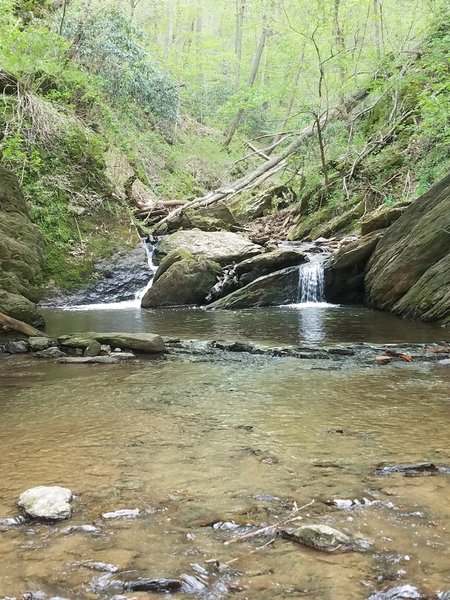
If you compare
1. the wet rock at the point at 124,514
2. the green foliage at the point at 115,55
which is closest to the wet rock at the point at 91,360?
the wet rock at the point at 124,514

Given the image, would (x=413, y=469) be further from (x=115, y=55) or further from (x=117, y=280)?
(x=115, y=55)

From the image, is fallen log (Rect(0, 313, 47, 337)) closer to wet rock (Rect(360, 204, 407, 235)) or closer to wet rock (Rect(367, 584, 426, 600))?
wet rock (Rect(367, 584, 426, 600))

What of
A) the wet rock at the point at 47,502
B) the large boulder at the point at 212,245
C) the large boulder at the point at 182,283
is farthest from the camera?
the large boulder at the point at 212,245

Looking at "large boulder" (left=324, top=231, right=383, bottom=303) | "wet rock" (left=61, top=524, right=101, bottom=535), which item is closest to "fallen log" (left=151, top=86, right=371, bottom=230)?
"large boulder" (left=324, top=231, right=383, bottom=303)

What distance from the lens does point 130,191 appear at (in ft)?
55.4

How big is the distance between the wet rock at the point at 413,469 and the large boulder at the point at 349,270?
9.16 m

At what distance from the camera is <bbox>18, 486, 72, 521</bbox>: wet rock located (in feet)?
7.61

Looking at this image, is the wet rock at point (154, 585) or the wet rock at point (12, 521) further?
the wet rock at point (12, 521)

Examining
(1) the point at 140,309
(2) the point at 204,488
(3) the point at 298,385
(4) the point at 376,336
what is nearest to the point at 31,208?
(1) the point at 140,309

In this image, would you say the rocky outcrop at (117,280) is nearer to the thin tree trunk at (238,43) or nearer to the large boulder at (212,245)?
the large boulder at (212,245)

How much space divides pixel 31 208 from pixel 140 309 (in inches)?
158

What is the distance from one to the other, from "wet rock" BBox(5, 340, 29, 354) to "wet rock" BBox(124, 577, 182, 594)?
5301 millimetres

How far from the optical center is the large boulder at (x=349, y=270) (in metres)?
11.6

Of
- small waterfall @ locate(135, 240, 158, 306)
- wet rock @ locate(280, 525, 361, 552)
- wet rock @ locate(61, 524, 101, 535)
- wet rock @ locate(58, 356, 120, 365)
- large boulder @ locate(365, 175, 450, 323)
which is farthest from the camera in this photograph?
small waterfall @ locate(135, 240, 158, 306)
